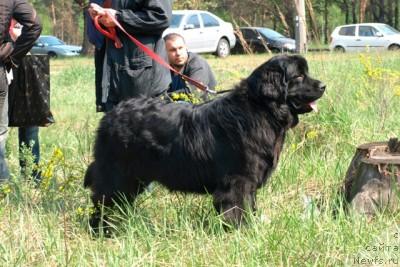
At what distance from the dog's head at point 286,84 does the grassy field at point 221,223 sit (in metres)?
0.70

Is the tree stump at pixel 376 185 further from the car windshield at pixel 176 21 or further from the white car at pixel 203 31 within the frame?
the car windshield at pixel 176 21

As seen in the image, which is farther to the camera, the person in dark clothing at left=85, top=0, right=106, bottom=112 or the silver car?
the silver car

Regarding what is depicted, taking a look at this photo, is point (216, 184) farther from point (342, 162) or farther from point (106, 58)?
point (342, 162)

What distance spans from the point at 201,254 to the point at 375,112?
12.0ft

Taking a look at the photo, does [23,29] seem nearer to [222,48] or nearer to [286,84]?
[286,84]

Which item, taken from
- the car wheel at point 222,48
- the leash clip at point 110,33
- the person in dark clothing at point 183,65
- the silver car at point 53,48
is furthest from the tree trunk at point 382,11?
the leash clip at point 110,33

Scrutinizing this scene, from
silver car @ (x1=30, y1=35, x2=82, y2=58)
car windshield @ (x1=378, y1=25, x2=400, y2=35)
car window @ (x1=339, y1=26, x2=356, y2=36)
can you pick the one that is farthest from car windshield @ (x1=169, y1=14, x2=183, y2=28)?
silver car @ (x1=30, y1=35, x2=82, y2=58)

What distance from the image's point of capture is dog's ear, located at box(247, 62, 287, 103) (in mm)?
3881

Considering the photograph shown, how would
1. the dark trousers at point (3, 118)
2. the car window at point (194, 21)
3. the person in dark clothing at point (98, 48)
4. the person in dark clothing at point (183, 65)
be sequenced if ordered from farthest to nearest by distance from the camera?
the car window at point (194, 21) → the person in dark clothing at point (183, 65) → the dark trousers at point (3, 118) → the person in dark clothing at point (98, 48)

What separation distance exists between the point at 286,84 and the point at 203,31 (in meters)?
19.4

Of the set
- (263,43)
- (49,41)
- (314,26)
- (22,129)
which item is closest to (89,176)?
(22,129)

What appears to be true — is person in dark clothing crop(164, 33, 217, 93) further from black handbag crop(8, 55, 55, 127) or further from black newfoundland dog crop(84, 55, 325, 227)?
black newfoundland dog crop(84, 55, 325, 227)

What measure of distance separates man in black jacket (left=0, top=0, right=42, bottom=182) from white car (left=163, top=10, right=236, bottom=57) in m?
17.1

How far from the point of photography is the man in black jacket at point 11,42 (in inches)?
183
